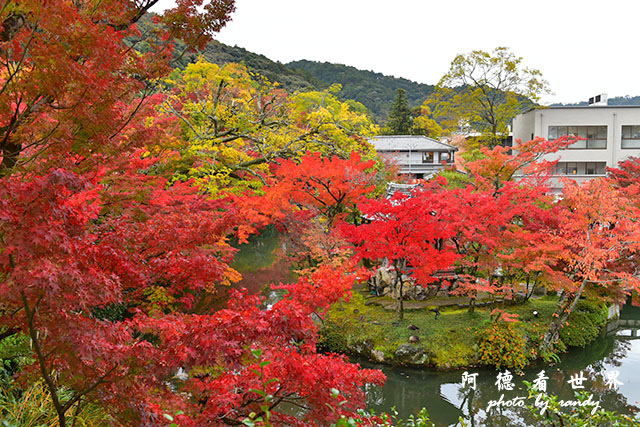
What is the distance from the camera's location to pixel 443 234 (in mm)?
10227

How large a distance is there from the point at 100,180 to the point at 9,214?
10.0 feet

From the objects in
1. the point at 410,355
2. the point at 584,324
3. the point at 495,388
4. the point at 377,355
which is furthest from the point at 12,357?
the point at 584,324

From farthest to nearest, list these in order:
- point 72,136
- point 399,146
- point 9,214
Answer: point 399,146 → point 72,136 → point 9,214

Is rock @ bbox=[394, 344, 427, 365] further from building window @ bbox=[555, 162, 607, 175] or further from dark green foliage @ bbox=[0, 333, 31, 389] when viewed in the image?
building window @ bbox=[555, 162, 607, 175]

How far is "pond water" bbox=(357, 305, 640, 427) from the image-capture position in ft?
27.5

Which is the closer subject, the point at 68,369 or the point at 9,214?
the point at 9,214

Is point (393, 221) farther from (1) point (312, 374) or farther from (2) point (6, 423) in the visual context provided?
(2) point (6, 423)

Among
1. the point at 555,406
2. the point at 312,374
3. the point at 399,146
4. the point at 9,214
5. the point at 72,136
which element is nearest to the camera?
the point at 9,214

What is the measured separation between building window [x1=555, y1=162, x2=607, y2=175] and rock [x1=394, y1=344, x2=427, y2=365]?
23239 mm

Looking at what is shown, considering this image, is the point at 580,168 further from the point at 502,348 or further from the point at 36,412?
the point at 36,412

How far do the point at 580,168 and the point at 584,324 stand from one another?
1980 centimetres

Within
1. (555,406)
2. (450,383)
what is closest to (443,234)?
(450,383)

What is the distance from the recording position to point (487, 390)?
361 inches

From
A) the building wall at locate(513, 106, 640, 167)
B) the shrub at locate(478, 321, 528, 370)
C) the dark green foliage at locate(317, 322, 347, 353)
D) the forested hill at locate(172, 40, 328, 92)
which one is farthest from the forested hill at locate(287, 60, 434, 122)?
the shrub at locate(478, 321, 528, 370)
